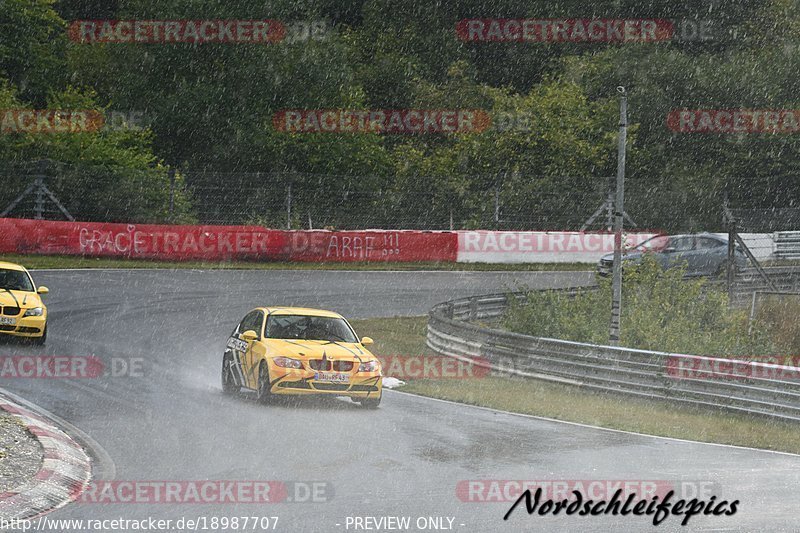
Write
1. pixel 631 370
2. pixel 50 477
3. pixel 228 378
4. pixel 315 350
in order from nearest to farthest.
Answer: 1. pixel 50 477
2. pixel 315 350
3. pixel 228 378
4. pixel 631 370

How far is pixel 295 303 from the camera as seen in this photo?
27.7 m

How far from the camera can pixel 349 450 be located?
12.4 meters

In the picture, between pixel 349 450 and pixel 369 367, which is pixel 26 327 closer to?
pixel 369 367

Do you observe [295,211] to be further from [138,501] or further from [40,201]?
[138,501]

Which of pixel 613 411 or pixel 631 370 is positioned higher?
pixel 631 370

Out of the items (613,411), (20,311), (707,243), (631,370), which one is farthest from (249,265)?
(613,411)

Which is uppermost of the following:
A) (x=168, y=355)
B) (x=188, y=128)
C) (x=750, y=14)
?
(x=750, y=14)

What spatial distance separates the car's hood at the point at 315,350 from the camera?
49.8ft

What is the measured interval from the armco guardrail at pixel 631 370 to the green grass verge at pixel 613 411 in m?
0.17

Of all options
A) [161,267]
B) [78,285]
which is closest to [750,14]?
[161,267]

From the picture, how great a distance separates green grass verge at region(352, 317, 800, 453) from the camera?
15.6 m

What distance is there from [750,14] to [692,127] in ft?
37.7

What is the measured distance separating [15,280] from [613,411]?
33.0ft

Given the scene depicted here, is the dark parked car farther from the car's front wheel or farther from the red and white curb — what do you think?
the red and white curb
